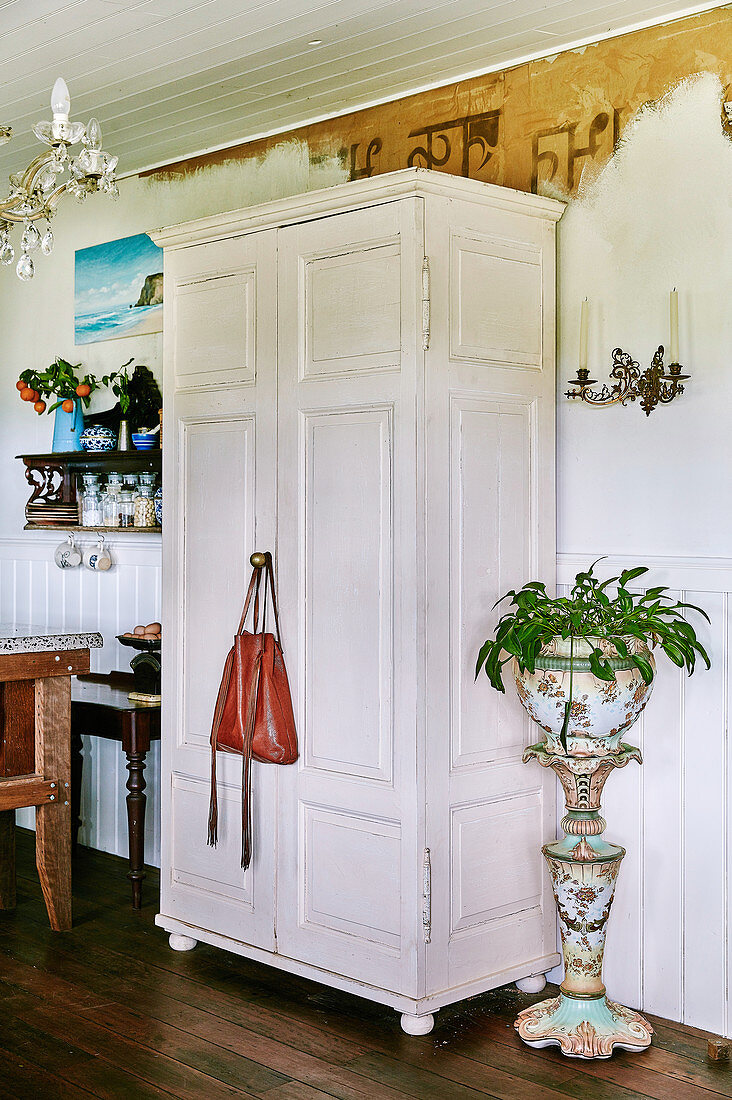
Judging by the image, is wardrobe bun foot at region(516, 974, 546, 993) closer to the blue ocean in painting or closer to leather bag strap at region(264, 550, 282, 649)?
leather bag strap at region(264, 550, 282, 649)

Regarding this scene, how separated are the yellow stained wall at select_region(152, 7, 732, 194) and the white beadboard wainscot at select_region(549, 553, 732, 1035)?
118 cm

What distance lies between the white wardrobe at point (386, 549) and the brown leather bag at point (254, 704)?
4 cm

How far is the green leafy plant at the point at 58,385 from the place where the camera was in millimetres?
4793

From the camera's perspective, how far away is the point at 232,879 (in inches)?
136

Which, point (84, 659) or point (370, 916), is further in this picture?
point (84, 659)

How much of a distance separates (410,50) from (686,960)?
8.74ft

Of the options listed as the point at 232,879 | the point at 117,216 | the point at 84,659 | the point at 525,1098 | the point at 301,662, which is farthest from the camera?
the point at 117,216

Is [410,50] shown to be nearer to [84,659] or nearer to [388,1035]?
[84,659]

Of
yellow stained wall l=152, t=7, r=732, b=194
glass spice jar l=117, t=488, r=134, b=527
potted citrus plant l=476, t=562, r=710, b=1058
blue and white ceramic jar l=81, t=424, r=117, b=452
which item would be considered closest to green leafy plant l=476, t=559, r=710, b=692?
potted citrus plant l=476, t=562, r=710, b=1058

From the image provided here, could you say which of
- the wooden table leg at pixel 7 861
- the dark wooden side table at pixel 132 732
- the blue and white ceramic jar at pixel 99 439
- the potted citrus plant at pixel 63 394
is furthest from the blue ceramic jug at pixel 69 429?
the wooden table leg at pixel 7 861

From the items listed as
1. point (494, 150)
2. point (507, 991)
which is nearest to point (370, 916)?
point (507, 991)

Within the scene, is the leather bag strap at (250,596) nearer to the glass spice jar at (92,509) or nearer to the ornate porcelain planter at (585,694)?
the ornate porcelain planter at (585,694)

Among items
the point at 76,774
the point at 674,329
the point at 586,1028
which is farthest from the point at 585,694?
the point at 76,774

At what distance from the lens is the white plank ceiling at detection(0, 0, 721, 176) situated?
315 centimetres
